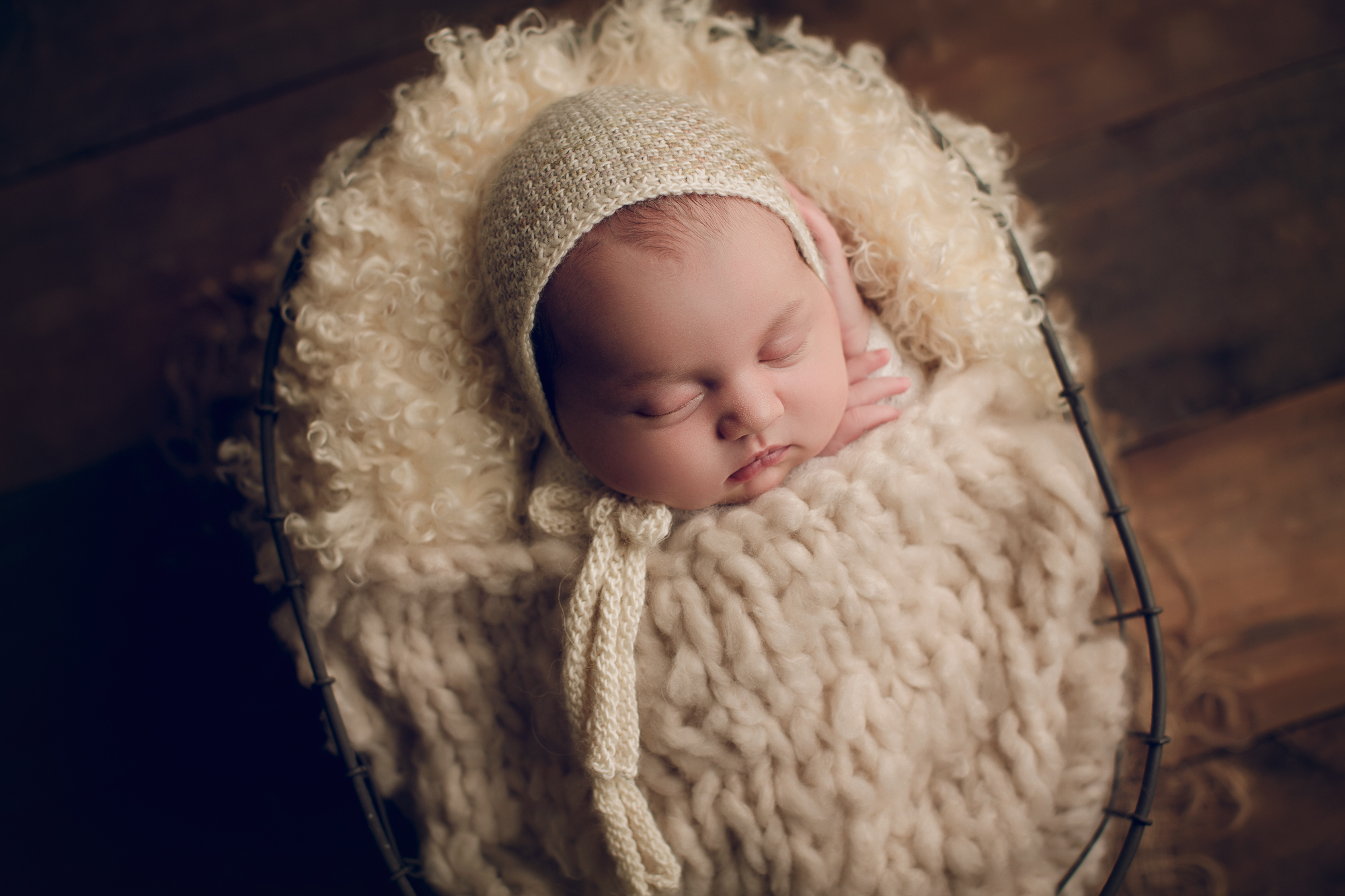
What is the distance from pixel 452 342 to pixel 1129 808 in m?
1.09

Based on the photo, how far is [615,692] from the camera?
772 millimetres

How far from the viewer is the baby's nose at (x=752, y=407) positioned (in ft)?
2.50

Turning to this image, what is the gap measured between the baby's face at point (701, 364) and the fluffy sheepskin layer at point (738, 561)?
0.05 m

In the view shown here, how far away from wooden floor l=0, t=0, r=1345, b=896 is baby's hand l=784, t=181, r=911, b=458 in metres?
0.57

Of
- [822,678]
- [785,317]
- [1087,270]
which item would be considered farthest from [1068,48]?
[822,678]

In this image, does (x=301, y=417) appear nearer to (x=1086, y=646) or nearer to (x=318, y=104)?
(x=318, y=104)

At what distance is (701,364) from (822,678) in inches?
12.8

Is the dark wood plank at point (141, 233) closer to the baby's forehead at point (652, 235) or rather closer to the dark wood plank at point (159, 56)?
the dark wood plank at point (159, 56)

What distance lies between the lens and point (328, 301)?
0.91m

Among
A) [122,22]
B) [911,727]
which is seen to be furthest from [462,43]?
[911,727]

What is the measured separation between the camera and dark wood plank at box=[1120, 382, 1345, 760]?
1203 mm

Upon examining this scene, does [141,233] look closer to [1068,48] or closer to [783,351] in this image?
[783,351]

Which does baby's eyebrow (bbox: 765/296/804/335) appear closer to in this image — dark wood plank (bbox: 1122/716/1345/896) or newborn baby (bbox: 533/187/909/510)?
newborn baby (bbox: 533/187/909/510)

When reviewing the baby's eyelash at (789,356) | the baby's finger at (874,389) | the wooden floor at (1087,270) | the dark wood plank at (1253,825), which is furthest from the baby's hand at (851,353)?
the dark wood plank at (1253,825)
